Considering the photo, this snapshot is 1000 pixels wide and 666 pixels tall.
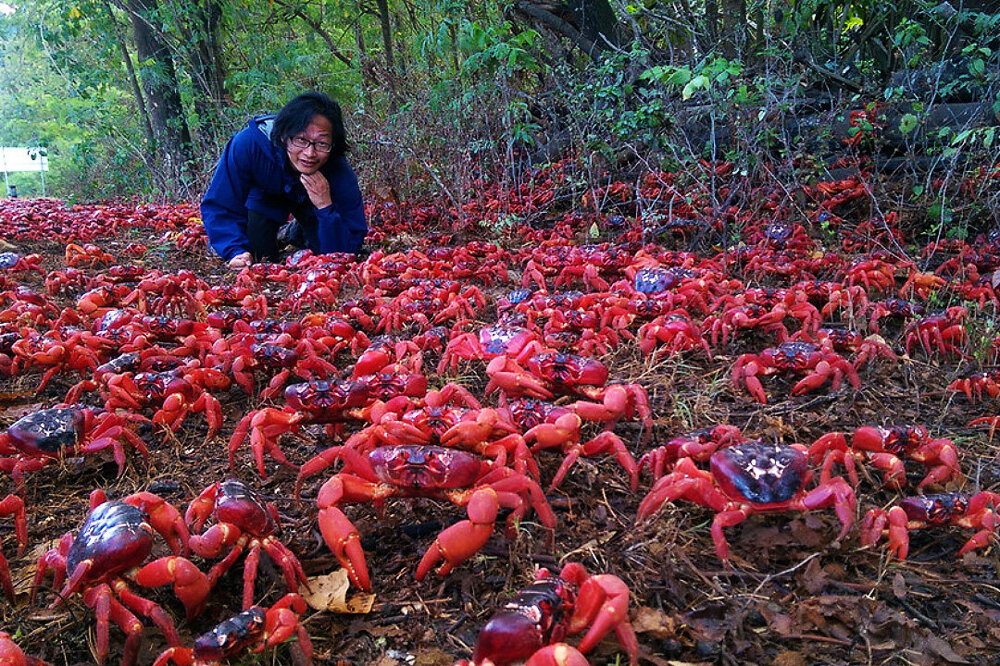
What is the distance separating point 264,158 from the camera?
731 centimetres

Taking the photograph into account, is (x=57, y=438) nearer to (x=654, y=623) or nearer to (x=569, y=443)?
(x=569, y=443)

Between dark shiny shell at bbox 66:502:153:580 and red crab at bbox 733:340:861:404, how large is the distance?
10.3ft

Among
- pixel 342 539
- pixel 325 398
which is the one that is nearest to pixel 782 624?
pixel 342 539

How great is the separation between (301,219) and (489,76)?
329cm

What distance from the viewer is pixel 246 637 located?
5.92ft

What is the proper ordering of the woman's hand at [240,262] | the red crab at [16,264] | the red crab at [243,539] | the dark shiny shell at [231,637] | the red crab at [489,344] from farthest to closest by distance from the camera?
the woman's hand at [240,262]
the red crab at [16,264]
the red crab at [489,344]
the red crab at [243,539]
the dark shiny shell at [231,637]

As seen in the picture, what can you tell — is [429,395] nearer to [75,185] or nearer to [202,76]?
[202,76]

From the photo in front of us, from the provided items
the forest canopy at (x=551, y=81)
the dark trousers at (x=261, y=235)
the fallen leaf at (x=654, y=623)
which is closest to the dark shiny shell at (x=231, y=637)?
Result: the fallen leaf at (x=654, y=623)

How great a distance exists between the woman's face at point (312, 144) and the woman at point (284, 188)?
0.03ft

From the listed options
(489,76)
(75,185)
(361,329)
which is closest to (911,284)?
(361,329)

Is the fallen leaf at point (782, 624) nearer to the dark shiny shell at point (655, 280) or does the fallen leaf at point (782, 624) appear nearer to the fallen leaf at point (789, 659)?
the fallen leaf at point (789, 659)

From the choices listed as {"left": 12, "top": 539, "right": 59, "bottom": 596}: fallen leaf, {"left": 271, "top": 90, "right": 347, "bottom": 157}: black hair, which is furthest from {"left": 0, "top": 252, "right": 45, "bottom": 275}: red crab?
{"left": 12, "top": 539, "right": 59, "bottom": 596}: fallen leaf

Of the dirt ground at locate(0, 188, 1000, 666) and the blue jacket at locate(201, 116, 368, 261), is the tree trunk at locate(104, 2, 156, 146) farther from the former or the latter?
the dirt ground at locate(0, 188, 1000, 666)

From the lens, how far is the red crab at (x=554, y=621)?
1685 millimetres
